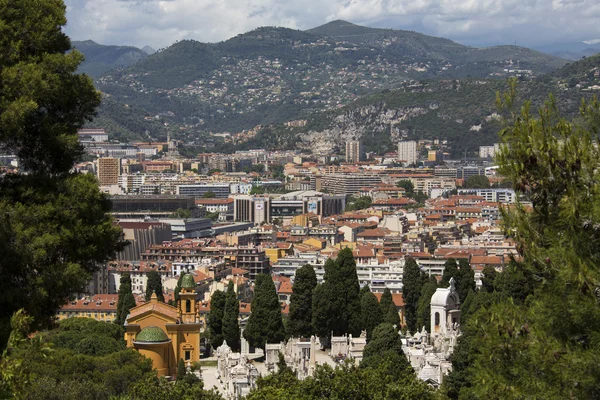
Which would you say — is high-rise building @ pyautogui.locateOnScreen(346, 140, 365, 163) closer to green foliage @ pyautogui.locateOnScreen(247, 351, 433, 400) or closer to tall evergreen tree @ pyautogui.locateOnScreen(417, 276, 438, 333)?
tall evergreen tree @ pyautogui.locateOnScreen(417, 276, 438, 333)

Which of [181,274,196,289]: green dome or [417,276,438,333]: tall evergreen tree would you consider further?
[417,276,438,333]: tall evergreen tree

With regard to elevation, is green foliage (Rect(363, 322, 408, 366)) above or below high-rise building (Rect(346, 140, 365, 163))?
above

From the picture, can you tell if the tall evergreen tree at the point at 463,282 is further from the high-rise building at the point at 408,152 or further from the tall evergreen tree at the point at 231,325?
the high-rise building at the point at 408,152

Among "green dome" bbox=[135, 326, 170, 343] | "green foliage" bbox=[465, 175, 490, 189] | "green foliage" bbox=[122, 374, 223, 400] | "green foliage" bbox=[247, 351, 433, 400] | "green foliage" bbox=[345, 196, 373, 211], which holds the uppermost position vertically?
"green foliage" bbox=[247, 351, 433, 400]

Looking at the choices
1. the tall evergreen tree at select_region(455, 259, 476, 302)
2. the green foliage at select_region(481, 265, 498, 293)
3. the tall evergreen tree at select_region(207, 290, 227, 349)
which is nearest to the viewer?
the tall evergreen tree at select_region(207, 290, 227, 349)

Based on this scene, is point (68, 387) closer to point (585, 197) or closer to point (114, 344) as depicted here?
point (114, 344)

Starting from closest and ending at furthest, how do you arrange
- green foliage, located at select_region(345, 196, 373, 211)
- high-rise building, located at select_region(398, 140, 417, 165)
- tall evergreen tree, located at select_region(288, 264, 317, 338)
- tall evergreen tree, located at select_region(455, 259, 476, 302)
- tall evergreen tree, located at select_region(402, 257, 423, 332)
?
tall evergreen tree, located at select_region(288, 264, 317, 338) < tall evergreen tree, located at select_region(455, 259, 476, 302) < tall evergreen tree, located at select_region(402, 257, 423, 332) < green foliage, located at select_region(345, 196, 373, 211) < high-rise building, located at select_region(398, 140, 417, 165)

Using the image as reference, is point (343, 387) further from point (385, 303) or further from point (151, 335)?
point (385, 303)

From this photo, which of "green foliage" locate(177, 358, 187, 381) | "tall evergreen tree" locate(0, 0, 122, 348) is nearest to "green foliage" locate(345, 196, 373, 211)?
"green foliage" locate(177, 358, 187, 381)
